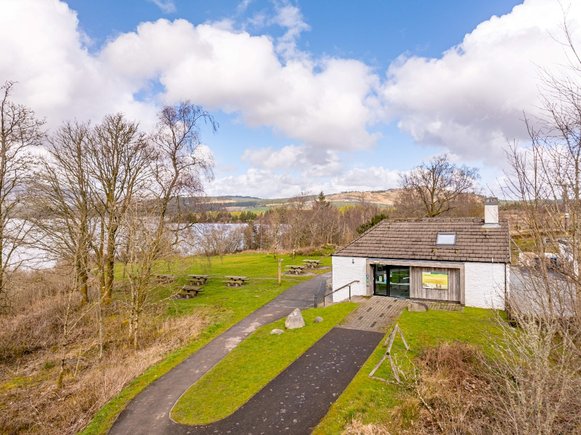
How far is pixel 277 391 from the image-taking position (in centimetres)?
1077

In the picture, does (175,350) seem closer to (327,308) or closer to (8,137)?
(327,308)

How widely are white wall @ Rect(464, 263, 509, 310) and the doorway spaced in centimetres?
315

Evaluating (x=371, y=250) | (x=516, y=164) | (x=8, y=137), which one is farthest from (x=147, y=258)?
(x=516, y=164)

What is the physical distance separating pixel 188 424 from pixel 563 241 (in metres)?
9.75

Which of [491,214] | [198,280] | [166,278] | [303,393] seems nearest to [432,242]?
[491,214]

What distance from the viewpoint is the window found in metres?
20.1

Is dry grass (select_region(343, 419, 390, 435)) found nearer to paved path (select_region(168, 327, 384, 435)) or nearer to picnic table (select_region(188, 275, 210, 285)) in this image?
paved path (select_region(168, 327, 384, 435))

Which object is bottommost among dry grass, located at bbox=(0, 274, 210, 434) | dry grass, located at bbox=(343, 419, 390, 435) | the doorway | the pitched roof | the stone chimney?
dry grass, located at bbox=(0, 274, 210, 434)

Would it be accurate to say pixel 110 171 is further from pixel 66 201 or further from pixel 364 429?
pixel 364 429

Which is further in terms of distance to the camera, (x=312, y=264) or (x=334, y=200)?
(x=334, y=200)

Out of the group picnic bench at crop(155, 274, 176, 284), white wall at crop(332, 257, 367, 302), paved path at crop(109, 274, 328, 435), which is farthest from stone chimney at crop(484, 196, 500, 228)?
picnic bench at crop(155, 274, 176, 284)

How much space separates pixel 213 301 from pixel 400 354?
14485 millimetres

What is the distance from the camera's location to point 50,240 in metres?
20.6

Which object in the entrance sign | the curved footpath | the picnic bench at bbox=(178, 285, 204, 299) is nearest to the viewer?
the curved footpath
